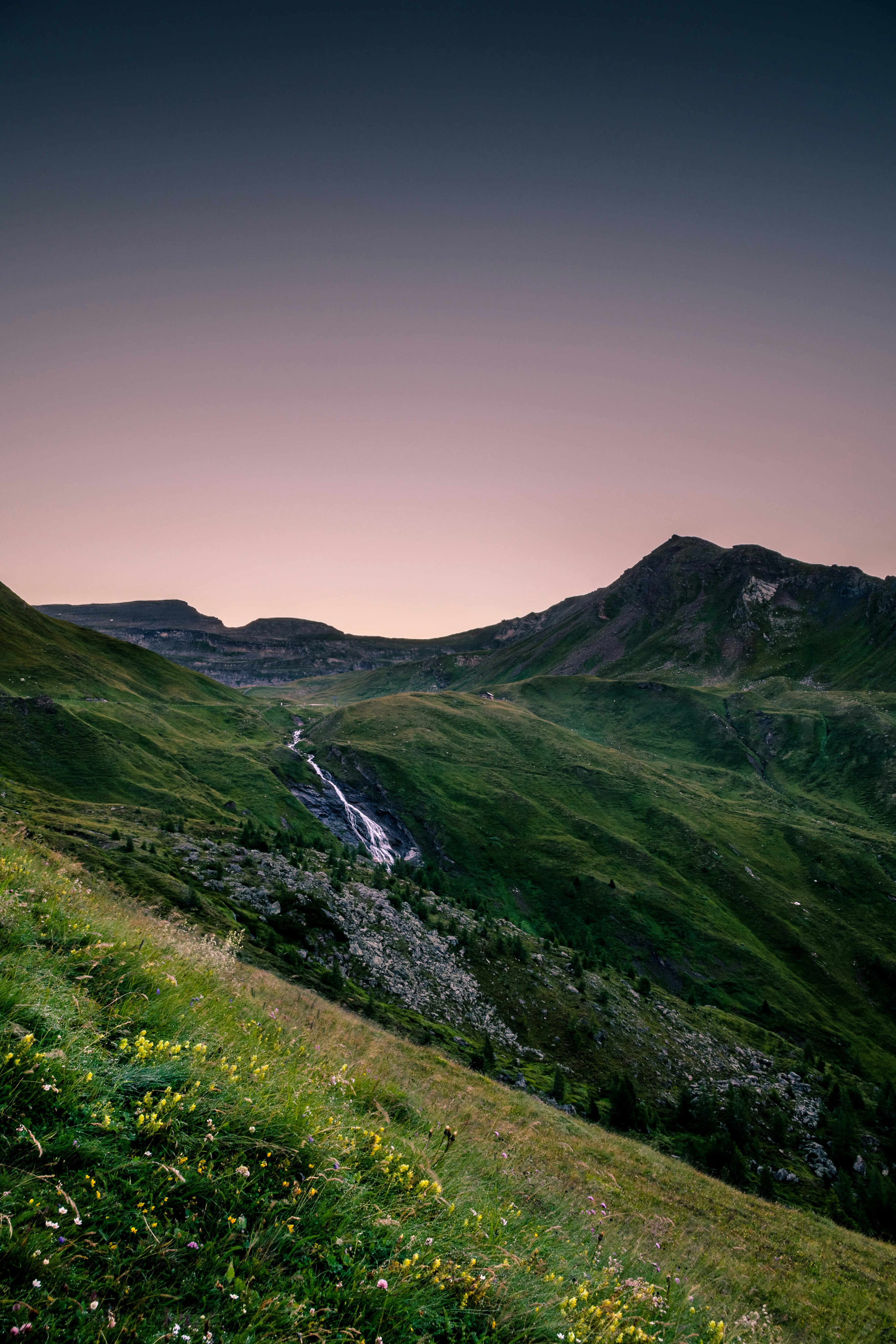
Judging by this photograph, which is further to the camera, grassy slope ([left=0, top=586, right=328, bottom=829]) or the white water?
the white water

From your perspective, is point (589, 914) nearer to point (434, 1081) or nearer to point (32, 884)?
point (434, 1081)

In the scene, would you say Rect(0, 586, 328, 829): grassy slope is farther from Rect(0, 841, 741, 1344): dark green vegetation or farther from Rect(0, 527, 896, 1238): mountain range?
Rect(0, 841, 741, 1344): dark green vegetation

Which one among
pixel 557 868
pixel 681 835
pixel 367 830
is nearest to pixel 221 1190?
pixel 557 868

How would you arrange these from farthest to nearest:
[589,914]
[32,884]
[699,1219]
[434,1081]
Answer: [589,914]
[434,1081]
[699,1219]
[32,884]

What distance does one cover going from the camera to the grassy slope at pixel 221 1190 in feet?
12.0

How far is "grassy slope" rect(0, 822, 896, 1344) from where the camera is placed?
3.67 meters

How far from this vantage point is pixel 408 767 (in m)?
117

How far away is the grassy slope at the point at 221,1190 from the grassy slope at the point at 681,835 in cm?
7749

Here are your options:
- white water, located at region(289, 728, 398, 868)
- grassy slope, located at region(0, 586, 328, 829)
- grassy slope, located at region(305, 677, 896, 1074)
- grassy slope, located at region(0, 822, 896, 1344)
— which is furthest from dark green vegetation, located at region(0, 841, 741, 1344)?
grassy slope, located at region(305, 677, 896, 1074)

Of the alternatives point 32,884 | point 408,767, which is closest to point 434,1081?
point 32,884

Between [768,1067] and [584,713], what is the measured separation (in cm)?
16126

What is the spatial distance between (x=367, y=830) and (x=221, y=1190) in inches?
3826

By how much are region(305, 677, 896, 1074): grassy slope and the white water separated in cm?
524

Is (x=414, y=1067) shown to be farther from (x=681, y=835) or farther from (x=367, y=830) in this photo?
(x=681, y=835)
